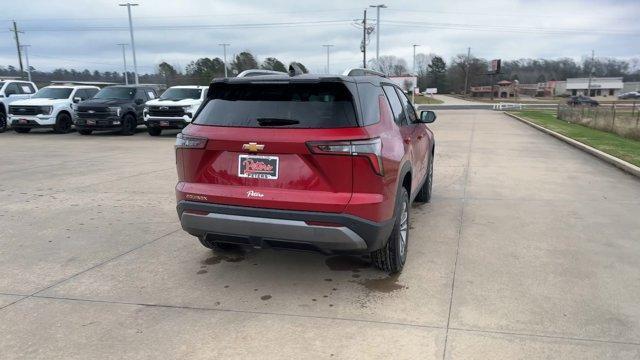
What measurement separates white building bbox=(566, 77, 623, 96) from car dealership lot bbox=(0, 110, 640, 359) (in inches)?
5158

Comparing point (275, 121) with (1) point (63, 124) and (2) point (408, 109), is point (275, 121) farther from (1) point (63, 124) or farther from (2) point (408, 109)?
(1) point (63, 124)

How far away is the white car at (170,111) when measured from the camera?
17.4m

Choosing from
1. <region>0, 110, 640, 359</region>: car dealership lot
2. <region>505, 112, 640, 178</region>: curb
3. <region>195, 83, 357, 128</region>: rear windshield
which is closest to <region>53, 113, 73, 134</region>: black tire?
<region>0, 110, 640, 359</region>: car dealership lot

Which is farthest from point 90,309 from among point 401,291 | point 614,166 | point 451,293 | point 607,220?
point 614,166

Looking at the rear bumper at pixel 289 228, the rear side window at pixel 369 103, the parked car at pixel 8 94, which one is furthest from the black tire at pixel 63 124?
the rear side window at pixel 369 103

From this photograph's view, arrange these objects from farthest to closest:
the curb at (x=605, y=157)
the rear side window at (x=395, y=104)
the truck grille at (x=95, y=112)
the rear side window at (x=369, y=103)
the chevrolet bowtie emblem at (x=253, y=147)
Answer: the truck grille at (x=95, y=112) < the curb at (x=605, y=157) < the rear side window at (x=395, y=104) < the rear side window at (x=369, y=103) < the chevrolet bowtie emblem at (x=253, y=147)

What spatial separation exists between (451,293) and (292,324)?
1367 millimetres

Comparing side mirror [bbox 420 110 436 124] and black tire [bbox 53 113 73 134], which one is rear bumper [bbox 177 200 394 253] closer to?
side mirror [bbox 420 110 436 124]

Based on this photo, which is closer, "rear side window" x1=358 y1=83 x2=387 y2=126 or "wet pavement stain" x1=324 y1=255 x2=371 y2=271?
"rear side window" x1=358 y1=83 x2=387 y2=126

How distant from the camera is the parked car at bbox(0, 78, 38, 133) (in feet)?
65.1

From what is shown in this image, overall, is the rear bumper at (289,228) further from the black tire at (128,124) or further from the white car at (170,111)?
the black tire at (128,124)

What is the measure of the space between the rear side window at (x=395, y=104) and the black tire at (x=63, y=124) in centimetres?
1727

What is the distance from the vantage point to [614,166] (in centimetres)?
1060

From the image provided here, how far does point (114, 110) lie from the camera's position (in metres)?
17.8
